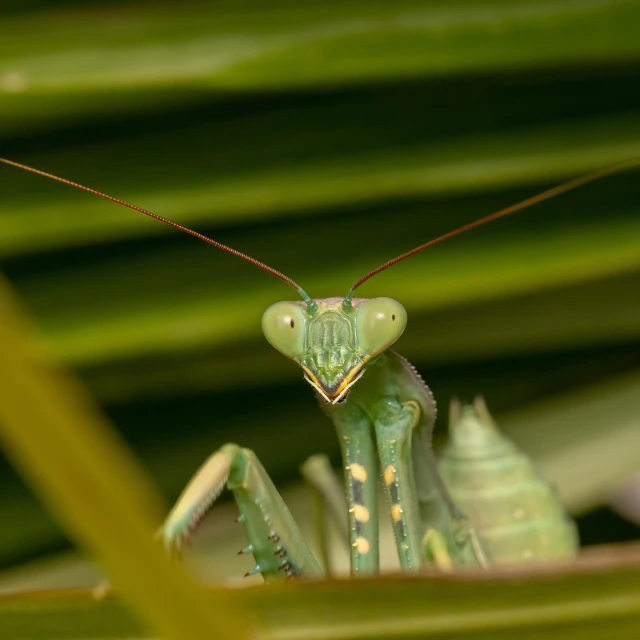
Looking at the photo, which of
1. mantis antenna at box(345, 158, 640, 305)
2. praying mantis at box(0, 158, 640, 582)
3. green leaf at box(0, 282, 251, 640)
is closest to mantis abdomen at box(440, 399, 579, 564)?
praying mantis at box(0, 158, 640, 582)

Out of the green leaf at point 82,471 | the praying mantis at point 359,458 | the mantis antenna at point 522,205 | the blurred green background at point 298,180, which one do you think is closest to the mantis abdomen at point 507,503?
the praying mantis at point 359,458

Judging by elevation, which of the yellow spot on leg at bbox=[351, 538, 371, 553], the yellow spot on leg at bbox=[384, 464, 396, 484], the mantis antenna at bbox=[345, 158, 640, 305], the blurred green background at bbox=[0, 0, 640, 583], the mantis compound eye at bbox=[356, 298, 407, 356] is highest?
the blurred green background at bbox=[0, 0, 640, 583]

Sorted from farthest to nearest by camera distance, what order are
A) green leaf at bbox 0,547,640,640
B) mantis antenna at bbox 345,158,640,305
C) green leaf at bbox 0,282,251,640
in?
1. mantis antenna at bbox 345,158,640,305
2. green leaf at bbox 0,547,640,640
3. green leaf at bbox 0,282,251,640

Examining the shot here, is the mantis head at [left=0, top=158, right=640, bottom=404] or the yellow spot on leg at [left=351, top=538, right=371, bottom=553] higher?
the mantis head at [left=0, top=158, right=640, bottom=404]

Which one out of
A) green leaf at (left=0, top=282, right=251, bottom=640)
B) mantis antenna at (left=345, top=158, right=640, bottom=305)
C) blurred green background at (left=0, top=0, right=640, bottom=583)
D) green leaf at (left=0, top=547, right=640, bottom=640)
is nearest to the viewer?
green leaf at (left=0, top=282, right=251, bottom=640)

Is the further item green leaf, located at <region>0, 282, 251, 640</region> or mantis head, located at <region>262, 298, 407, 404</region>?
mantis head, located at <region>262, 298, 407, 404</region>

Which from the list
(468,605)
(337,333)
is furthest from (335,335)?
(468,605)

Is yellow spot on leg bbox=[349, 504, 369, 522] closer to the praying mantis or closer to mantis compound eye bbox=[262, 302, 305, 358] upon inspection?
the praying mantis

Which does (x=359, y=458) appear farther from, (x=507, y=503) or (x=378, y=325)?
(x=507, y=503)
